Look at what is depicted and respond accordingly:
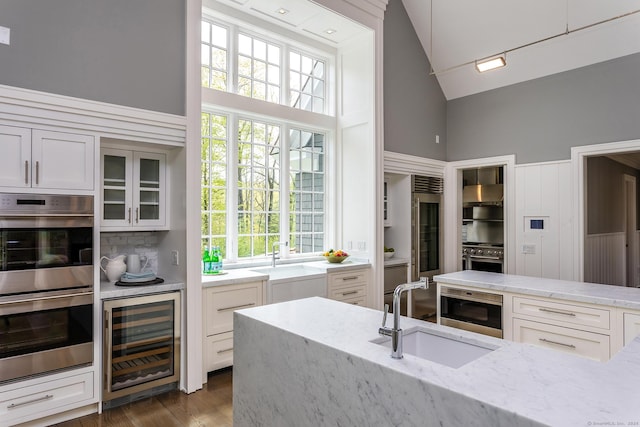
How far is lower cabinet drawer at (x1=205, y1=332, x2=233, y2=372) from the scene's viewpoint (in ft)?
11.1

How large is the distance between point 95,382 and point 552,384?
2.92 m

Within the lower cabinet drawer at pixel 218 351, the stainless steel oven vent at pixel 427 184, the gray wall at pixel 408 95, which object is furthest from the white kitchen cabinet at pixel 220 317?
the stainless steel oven vent at pixel 427 184

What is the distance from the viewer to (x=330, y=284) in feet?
14.1

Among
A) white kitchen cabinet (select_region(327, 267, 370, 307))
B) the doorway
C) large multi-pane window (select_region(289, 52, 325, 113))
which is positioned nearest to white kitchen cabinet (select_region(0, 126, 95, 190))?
white kitchen cabinet (select_region(327, 267, 370, 307))

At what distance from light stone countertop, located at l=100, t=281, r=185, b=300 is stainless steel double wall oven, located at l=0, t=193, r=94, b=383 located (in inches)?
5.9

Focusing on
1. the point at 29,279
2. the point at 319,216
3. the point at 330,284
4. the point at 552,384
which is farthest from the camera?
the point at 319,216

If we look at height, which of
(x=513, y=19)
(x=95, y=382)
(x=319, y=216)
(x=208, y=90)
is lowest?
(x=95, y=382)

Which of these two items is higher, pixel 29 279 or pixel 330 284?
pixel 29 279

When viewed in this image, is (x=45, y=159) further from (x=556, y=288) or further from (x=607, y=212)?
(x=607, y=212)

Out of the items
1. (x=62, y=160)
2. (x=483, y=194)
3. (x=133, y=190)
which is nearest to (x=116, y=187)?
(x=133, y=190)

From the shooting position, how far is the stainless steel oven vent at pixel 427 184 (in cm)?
541

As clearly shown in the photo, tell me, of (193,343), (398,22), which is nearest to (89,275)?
(193,343)

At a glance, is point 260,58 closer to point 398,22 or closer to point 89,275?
point 398,22

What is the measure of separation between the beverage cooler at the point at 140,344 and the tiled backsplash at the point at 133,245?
0.60 meters
